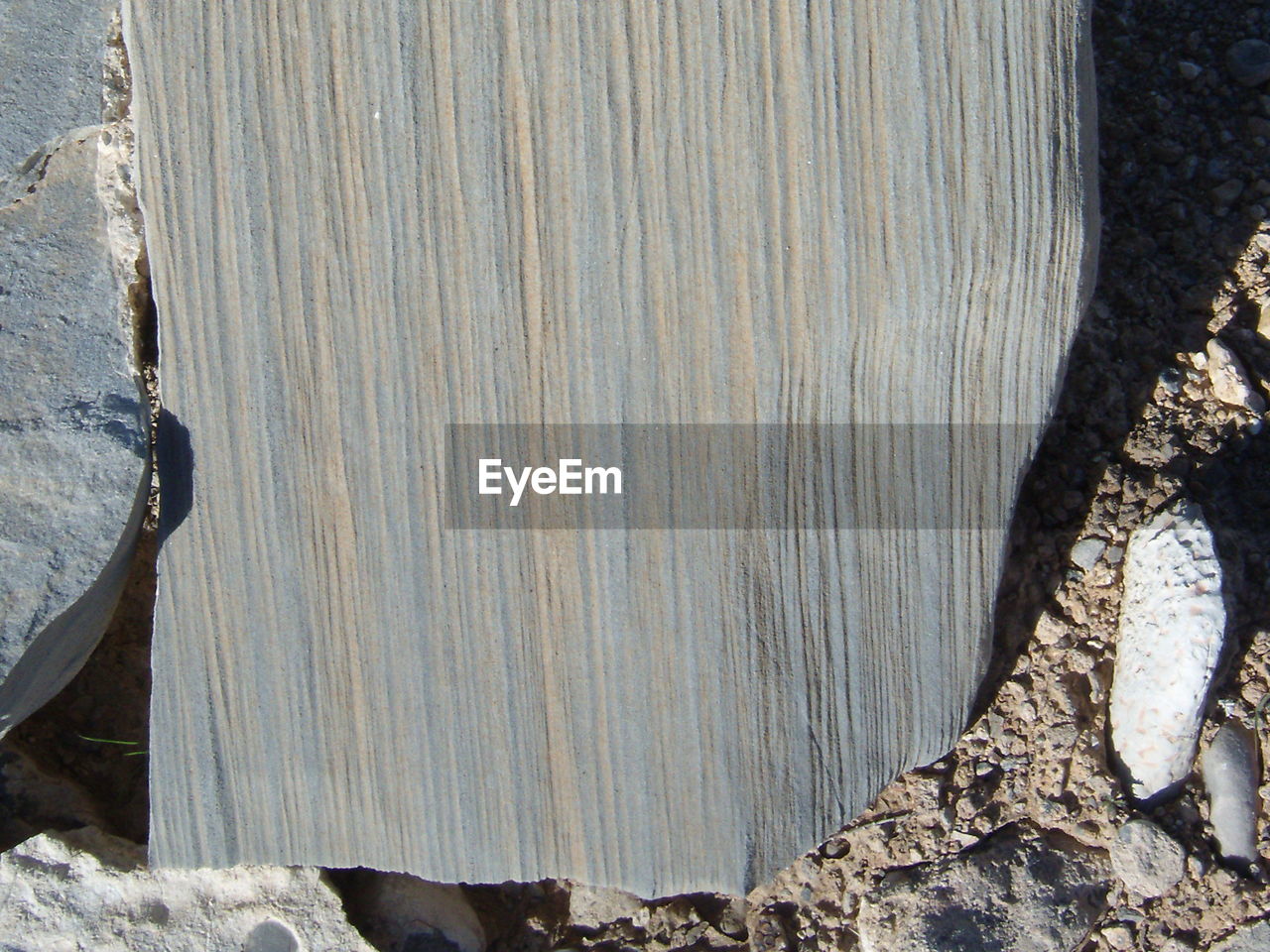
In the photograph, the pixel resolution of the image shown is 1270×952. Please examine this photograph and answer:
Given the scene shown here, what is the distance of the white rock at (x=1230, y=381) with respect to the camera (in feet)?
6.21

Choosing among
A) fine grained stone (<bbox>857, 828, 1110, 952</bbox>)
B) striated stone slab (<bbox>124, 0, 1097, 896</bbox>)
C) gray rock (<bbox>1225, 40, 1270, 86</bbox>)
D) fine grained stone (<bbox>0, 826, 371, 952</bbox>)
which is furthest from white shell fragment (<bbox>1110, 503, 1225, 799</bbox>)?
fine grained stone (<bbox>0, 826, 371, 952</bbox>)

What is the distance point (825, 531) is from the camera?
1.68 meters

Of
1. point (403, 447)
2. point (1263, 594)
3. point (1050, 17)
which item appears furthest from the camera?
point (1263, 594)

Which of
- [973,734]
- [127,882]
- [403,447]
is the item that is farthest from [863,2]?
[127,882]

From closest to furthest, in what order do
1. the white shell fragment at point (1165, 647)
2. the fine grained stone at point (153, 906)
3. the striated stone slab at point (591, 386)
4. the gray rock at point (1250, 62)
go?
the striated stone slab at point (591, 386) → the white shell fragment at point (1165, 647) → the fine grained stone at point (153, 906) → the gray rock at point (1250, 62)

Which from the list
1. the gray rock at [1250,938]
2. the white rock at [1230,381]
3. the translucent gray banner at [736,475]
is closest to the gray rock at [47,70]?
the translucent gray banner at [736,475]

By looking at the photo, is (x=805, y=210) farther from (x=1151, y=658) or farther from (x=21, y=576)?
(x=21, y=576)

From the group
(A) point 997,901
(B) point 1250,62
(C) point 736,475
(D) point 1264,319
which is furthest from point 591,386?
(B) point 1250,62

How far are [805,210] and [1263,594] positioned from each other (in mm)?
1064

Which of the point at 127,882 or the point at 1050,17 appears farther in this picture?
the point at 127,882

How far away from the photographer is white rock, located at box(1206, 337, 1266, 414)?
189 cm

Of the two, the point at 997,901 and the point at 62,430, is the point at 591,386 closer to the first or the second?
the point at 62,430

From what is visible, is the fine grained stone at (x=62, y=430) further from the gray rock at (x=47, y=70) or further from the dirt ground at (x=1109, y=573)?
the dirt ground at (x=1109, y=573)

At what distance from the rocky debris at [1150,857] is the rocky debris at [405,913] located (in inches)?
45.6
